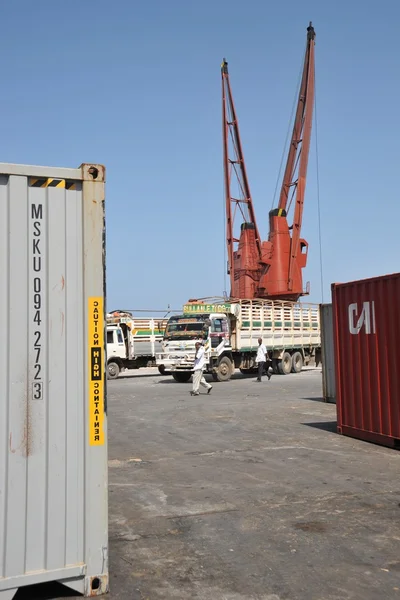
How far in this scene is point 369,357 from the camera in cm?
945

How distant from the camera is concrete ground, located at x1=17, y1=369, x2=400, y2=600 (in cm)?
410

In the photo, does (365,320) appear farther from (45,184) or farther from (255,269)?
(255,269)

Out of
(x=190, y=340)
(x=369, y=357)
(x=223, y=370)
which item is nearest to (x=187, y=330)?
(x=190, y=340)

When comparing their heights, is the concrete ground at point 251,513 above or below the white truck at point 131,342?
below

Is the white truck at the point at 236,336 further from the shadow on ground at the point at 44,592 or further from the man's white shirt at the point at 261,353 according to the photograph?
the shadow on ground at the point at 44,592

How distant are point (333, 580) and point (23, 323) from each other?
9.49 feet

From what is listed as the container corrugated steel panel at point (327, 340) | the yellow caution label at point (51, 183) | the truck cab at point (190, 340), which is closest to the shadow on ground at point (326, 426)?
the container corrugated steel panel at point (327, 340)

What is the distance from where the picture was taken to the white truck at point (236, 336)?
22297mm

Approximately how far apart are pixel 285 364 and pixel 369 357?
18.3m

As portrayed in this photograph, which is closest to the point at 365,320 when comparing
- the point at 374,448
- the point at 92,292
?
the point at 374,448

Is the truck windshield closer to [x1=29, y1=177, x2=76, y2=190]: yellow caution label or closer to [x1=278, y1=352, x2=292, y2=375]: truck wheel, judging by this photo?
[x1=278, y1=352, x2=292, y2=375]: truck wheel

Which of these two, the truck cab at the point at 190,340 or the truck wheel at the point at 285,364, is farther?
the truck wheel at the point at 285,364

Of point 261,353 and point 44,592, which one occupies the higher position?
point 261,353

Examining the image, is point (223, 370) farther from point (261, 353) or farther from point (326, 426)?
point (326, 426)
